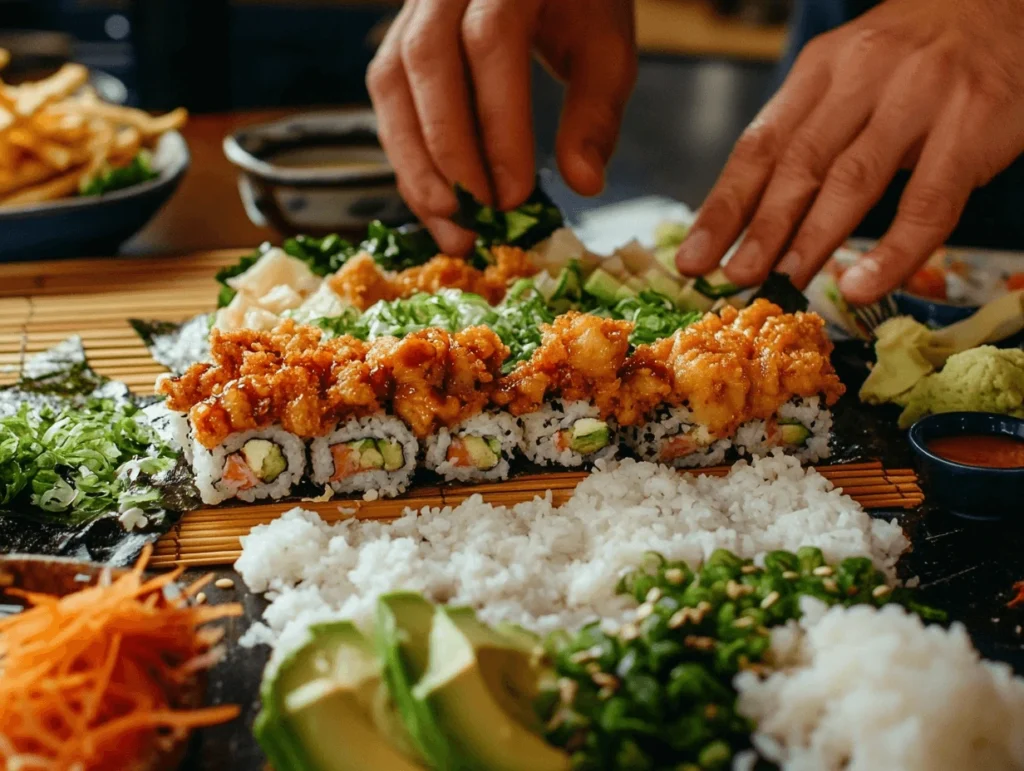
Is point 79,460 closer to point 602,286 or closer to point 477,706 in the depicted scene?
point 477,706

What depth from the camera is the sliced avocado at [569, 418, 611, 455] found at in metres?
3.02

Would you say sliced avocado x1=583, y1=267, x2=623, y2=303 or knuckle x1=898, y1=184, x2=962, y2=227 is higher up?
knuckle x1=898, y1=184, x2=962, y2=227

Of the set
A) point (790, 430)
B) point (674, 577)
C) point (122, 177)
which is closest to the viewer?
point (674, 577)

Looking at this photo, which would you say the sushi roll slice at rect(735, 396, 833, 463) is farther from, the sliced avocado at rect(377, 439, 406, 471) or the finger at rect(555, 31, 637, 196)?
the finger at rect(555, 31, 637, 196)

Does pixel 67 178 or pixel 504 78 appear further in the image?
pixel 67 178

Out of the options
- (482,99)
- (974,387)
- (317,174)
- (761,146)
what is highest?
(482,99)

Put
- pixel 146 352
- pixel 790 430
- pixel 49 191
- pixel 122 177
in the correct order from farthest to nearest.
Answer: pixel 122 177, pixel 49 191, pixel 146 352, pixel 790 430

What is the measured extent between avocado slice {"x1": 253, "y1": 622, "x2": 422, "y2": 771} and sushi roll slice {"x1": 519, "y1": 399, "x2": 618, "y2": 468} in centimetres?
125

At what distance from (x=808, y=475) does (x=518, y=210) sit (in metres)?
1.77

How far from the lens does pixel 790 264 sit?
11.7 ft

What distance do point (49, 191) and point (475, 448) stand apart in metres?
2.51

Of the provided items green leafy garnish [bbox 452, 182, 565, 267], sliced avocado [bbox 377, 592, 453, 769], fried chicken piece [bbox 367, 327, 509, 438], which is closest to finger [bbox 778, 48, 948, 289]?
green leafy garnish [bbox 452, 182, 565, 267]

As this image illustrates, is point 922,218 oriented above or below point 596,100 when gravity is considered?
below

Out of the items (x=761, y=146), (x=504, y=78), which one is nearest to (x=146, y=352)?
(x=504, y=78)
